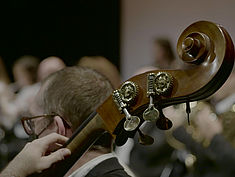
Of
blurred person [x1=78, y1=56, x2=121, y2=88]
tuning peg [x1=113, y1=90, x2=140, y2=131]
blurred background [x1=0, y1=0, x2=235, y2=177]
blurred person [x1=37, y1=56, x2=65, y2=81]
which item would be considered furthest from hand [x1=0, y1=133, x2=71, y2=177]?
blurred person [x1=37, y1=56, x2=65, y2=81]

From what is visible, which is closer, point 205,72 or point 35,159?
point 205,72

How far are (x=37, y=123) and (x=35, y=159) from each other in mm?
191

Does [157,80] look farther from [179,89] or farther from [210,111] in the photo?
[210,111]

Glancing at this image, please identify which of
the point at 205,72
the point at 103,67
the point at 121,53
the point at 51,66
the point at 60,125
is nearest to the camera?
the point at 205,72

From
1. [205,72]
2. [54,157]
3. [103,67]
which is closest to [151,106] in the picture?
[205,72]

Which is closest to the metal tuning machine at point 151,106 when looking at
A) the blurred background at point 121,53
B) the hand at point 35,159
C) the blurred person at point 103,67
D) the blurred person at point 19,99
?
the hand at point 35,159

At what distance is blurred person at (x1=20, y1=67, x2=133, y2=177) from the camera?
4.56 ft

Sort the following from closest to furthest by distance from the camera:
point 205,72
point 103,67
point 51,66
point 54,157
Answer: point 205,72 → point 54,157 → point 103,67 → point 51,66

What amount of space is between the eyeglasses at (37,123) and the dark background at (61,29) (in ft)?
12.4

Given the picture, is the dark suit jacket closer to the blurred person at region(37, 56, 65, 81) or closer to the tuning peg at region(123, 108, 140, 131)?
the tuning peg at region(123, 108, 140, 131)

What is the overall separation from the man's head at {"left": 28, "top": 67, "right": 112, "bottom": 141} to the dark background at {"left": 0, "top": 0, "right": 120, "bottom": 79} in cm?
376

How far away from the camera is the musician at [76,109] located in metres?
1.39

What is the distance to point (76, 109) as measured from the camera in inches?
55.1

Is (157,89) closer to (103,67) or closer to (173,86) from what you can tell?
(173,86)
